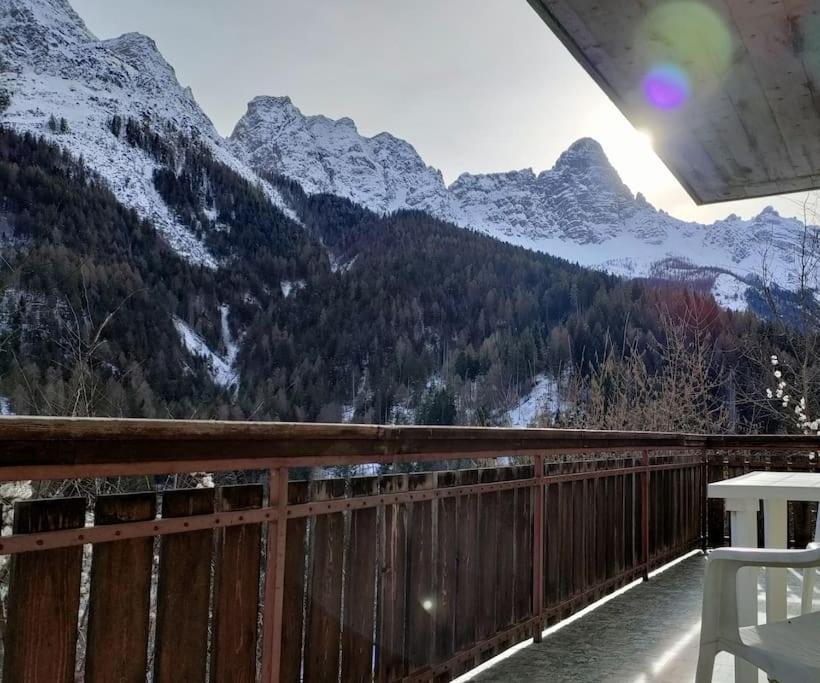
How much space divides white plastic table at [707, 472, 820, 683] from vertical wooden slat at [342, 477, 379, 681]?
130 centimetres

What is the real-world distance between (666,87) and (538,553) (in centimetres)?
227

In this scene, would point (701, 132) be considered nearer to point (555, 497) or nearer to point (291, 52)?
point (555, 497)

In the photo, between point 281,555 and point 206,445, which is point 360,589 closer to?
point 281,555

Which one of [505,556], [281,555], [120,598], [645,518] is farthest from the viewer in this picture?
[645,518]

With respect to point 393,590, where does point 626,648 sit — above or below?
below

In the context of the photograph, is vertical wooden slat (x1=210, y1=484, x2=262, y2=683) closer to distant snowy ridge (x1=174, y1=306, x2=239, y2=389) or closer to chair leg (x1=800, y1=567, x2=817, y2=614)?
chair leg (x1=800, y1=567, x2=817, y2=614)

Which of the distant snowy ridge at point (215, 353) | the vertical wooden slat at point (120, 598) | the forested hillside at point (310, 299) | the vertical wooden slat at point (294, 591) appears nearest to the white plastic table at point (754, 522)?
the vertical wooden slat at point (294, 591)

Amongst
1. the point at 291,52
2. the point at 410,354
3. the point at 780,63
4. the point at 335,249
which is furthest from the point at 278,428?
the point at 335,249

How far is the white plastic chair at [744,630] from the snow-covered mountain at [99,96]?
6772 cm

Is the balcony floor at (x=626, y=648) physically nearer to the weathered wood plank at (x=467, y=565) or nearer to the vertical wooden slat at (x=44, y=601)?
the weathered wood plank at (x=467, y=565)

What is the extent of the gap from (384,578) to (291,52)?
92.5ft

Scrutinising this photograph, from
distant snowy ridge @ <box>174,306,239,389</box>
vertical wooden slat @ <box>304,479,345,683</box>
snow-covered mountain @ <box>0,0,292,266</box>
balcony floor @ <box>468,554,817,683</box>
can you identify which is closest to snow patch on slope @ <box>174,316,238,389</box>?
distant snowy ridge @ <box>174,306,239,389</box>

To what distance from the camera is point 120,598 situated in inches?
56.1

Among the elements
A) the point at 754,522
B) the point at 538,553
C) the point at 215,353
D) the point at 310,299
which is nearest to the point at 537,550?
the point at 538,553
